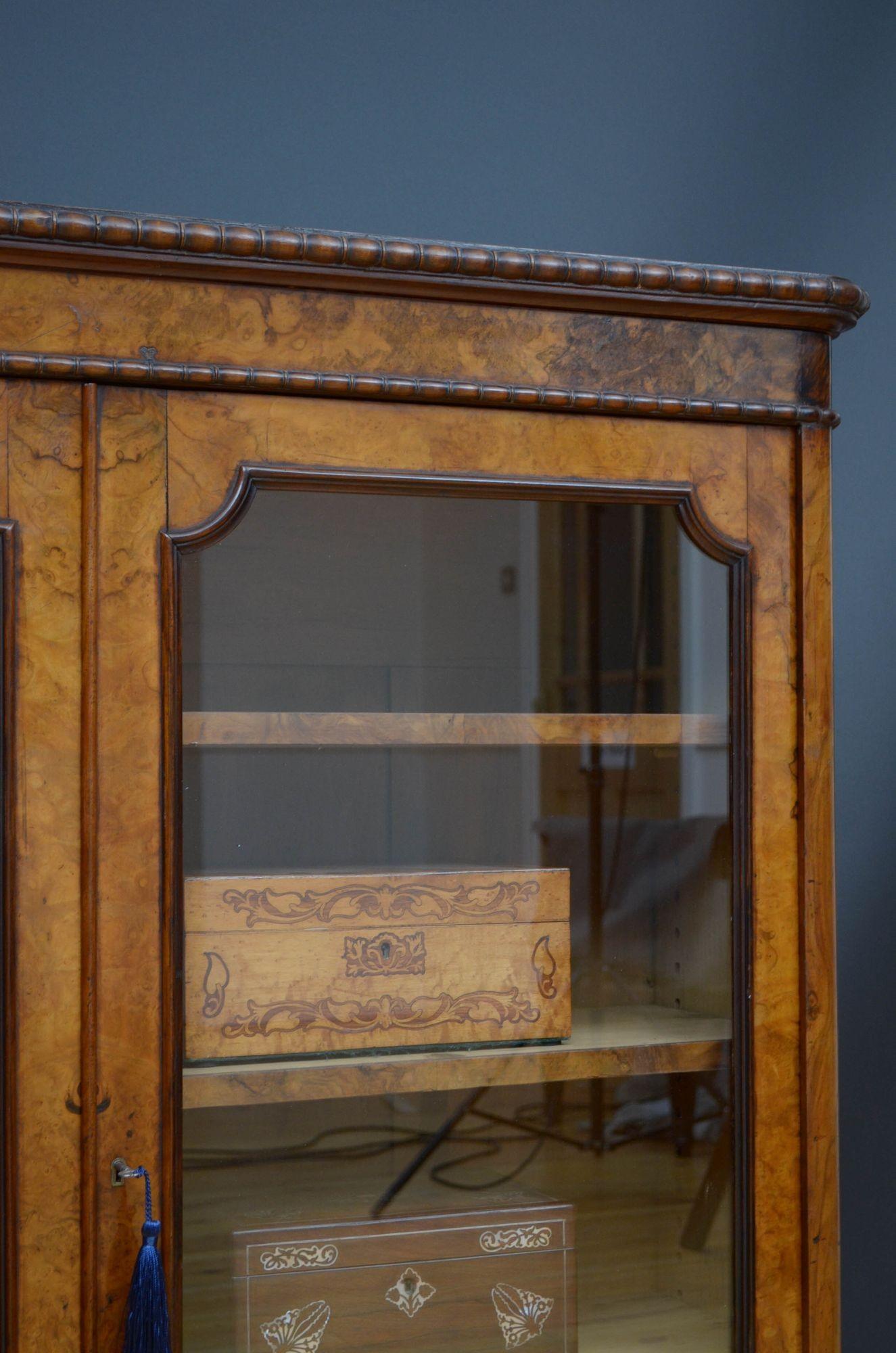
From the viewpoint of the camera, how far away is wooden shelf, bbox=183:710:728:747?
925 millimetres

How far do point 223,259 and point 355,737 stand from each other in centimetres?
34

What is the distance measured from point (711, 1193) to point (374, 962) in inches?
12.3

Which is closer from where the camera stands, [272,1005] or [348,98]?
[272,1005]

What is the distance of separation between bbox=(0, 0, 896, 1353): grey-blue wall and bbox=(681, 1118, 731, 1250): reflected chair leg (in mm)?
611

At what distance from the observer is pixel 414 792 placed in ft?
3.14

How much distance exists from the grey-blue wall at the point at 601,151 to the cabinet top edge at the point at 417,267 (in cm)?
57

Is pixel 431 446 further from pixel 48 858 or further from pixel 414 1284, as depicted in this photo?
pixel 414 1284

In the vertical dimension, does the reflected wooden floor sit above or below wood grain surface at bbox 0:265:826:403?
below

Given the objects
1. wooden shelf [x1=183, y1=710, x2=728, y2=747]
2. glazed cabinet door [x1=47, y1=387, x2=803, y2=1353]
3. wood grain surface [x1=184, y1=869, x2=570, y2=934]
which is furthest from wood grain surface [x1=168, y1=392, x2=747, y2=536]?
wood grain surface [x1=184, y1=869, x2=570, y2=934]

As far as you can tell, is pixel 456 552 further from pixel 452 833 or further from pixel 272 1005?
pixel 272 1005

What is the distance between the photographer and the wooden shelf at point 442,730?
925mm

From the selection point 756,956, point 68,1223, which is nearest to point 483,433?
point 756,956

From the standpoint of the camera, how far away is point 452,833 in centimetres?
96

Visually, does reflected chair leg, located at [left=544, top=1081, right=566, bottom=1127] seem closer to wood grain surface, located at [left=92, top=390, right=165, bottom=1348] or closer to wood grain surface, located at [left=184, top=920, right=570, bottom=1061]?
wood grain surface, located at [left=184, top=920, right=570, bottom=1061]
